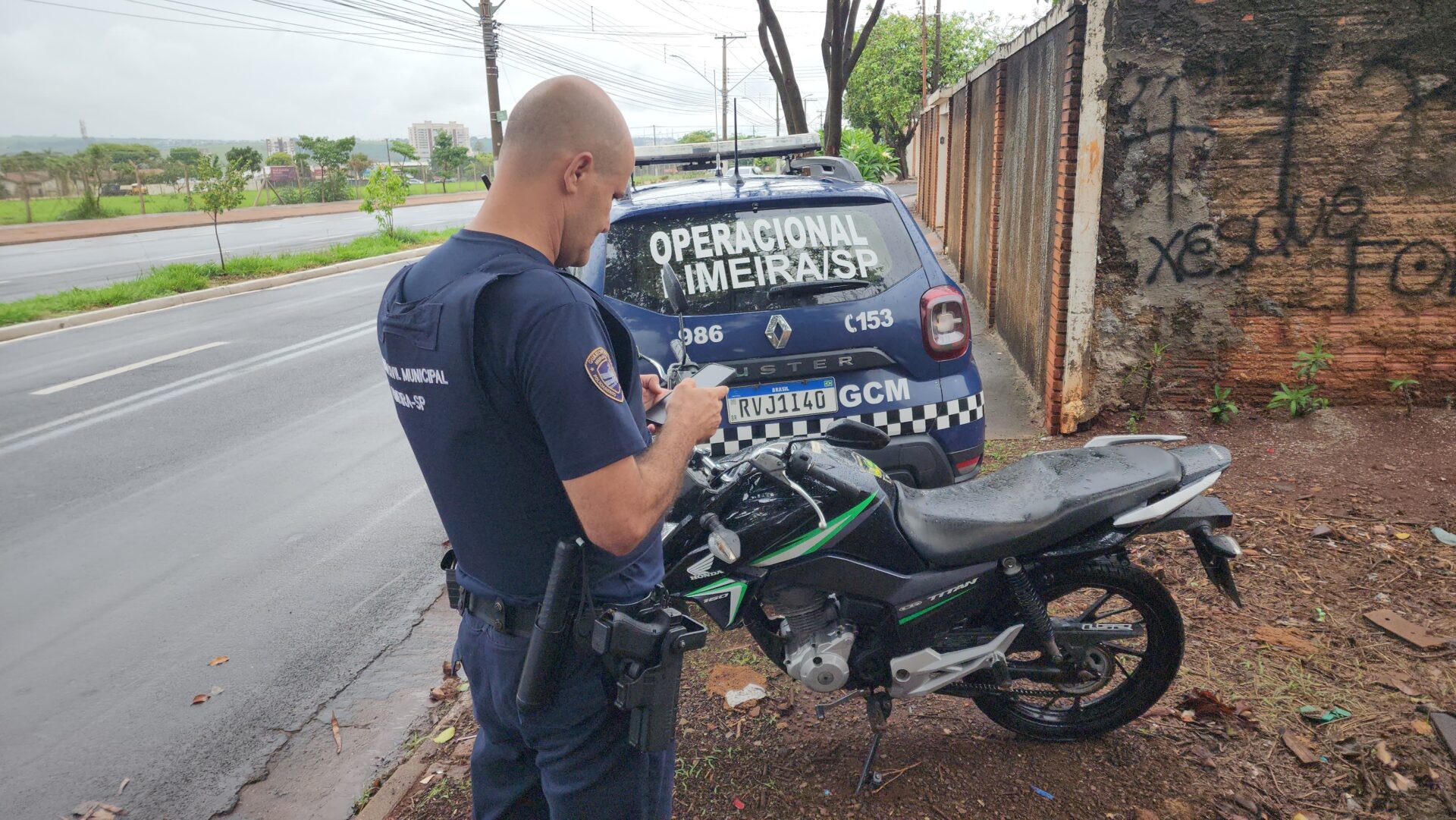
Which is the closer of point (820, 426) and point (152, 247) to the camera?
point (820, 426)

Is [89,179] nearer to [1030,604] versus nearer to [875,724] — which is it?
[875,724]

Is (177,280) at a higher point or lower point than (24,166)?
lower

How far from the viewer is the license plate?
3.69m

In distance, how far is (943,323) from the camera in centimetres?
379

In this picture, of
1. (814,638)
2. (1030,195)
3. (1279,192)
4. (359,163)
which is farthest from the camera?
(359,163)

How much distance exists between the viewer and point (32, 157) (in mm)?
35094

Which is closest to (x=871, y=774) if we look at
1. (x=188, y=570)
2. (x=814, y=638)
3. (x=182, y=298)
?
(x=814, y=638)

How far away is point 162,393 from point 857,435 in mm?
8190

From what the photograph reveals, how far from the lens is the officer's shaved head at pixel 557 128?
1642mm

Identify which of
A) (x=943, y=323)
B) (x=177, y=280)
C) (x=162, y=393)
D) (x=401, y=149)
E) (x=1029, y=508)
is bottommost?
(x=162, y=393)

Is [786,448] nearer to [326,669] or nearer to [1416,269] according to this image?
[326,669]

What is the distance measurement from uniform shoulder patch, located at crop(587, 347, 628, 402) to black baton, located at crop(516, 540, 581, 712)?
1.01ft

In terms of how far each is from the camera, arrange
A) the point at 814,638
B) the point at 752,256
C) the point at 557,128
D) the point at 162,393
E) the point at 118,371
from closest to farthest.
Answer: the point at 557,128
the point at 814,638
the point at 752,256
the point at 162,393
the point at 118,371

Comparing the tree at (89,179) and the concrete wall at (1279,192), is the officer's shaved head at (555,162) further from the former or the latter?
the tree at (89,179)
